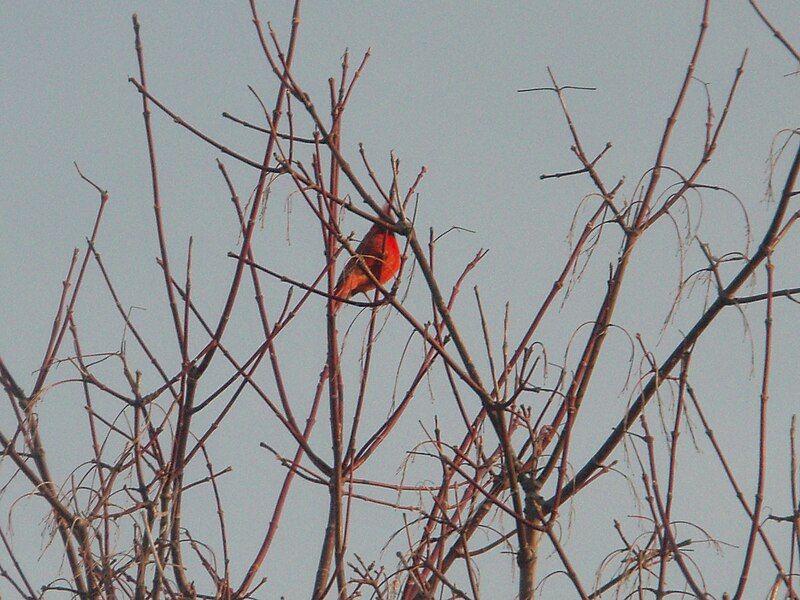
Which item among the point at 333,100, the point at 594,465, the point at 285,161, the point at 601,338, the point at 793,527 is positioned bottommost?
the point at 793,527

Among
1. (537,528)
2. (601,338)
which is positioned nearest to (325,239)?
(601,338)

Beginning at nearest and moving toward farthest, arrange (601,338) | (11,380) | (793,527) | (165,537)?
(793,527) < (601,338) < (165,537) < (11,380)

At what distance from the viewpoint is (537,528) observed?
2414mm

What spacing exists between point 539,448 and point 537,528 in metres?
0.29

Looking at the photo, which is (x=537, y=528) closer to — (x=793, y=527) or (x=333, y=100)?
(x=793, y=527)

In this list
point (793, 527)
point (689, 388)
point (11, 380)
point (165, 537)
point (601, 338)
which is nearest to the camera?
point (793, 527)

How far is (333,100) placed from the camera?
3018 millimetres

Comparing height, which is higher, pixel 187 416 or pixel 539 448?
pixel 187 416

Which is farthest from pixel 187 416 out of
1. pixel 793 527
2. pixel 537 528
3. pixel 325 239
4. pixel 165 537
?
pixel 793 527

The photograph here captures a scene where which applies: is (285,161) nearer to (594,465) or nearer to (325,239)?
(325,239)

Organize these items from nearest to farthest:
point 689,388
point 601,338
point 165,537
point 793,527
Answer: point 793,527 → point 689,388 → point 601,338 → point 165,537

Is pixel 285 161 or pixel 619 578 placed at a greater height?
pixel 285 161

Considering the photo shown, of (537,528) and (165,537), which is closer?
(537,528)

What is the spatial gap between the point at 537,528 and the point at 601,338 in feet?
1.65
